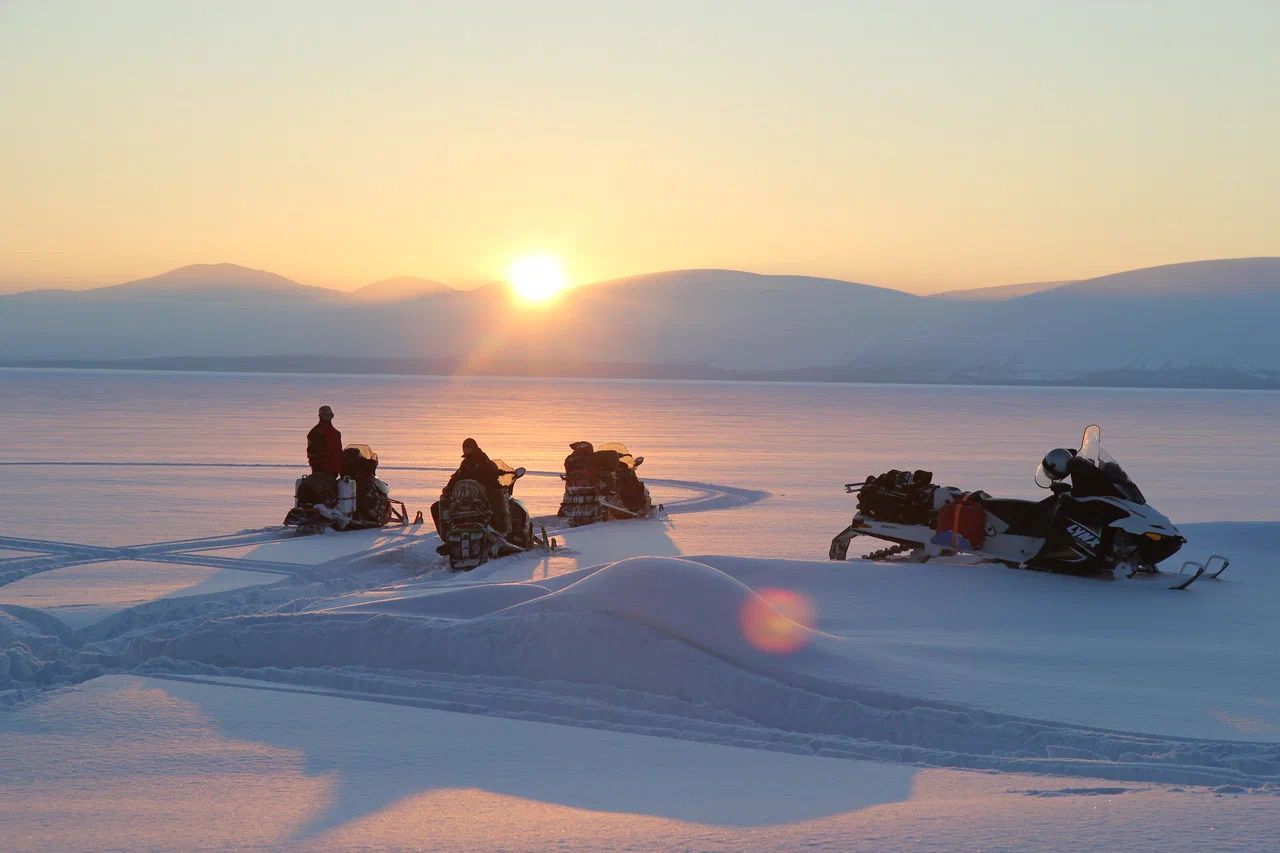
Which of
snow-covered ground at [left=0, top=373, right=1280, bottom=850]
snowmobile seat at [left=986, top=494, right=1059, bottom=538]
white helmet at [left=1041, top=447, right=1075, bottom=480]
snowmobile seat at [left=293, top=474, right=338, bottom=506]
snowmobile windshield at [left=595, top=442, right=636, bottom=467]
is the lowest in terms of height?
snow-covered ground at [left=0, top=373, right=1280, bottom=850]

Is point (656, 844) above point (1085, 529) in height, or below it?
below

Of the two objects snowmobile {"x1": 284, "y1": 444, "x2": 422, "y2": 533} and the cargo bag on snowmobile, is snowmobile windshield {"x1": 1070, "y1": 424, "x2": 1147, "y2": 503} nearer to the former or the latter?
the cargo bag on snowmobile

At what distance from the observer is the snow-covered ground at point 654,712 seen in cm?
541

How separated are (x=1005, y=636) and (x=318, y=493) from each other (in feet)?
32.6

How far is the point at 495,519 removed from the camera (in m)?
14.3

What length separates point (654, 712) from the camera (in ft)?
23.5

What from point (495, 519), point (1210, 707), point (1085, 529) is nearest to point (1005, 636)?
point (1210, 707)

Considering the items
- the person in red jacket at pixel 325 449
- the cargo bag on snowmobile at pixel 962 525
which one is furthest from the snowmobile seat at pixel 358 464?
the cargo bag on snowmobile at pixel 962 525

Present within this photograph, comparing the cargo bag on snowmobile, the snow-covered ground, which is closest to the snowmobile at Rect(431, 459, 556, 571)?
the snow-covered ground

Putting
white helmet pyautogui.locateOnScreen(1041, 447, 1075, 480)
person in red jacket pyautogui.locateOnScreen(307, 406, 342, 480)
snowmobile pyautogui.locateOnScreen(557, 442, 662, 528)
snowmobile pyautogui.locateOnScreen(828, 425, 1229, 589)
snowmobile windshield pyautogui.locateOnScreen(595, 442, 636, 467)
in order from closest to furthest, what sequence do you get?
snowmobile pyautogui.locateOnScreen(828, 425, 1229, 589), white helmet pyautogui.locateOnScreen(1041, 447, 1075, 480), person in red jacket pyautogui.locateOnScreen(307, 406, 342, 480), snowmobile pyautogui.locateOnScreen(557, 442, 662, 528), snowmobile windshield pyautogui.locateOnScreen(595, 442, 636, 467)

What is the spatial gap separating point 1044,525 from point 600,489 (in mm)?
7790

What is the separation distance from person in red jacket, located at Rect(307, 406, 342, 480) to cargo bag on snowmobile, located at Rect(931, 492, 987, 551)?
7.98 m

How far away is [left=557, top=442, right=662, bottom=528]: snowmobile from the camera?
18.2m

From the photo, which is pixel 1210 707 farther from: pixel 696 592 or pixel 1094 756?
pixel 696 592
